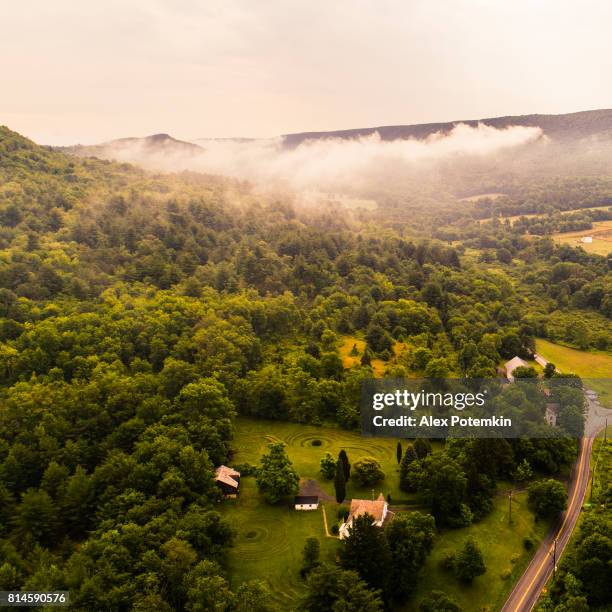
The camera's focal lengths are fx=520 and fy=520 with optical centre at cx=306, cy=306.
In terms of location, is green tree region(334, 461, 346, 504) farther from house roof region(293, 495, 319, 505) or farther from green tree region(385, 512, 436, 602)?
green tree region(385, 512, 436, 602)

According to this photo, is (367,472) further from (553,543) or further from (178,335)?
(178,335)

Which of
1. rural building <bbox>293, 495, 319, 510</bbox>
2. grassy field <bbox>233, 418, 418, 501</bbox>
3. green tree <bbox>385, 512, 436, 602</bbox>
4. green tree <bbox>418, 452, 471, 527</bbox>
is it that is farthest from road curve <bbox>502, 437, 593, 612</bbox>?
rural building <bbox>293, 495, 319, 510</bbox>

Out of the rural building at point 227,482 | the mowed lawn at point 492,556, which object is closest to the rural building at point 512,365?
the mowed lawn at point 492,556

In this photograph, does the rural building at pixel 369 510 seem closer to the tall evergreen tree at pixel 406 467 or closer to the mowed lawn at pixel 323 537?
the mowed lawn at pixel 323 537

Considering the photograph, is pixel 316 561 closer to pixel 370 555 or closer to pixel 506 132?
pixel 370 555

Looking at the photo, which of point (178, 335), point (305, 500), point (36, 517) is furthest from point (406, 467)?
point (178, 335)

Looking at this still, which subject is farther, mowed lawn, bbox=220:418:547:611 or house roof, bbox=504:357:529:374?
house roof, bbox=504:357:529:374

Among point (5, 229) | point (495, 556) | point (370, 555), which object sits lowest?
point (495, 556)

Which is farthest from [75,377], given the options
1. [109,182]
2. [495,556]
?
[109,182]

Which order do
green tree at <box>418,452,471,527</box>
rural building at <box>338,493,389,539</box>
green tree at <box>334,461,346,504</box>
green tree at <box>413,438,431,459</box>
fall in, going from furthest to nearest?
green tree at <box>413,438,431,459</box> < green tree at <box>334,461,346,504</box> < green tree at <box>418,452,471,527</box> < rural building at <box>338,493,389,539</box>
